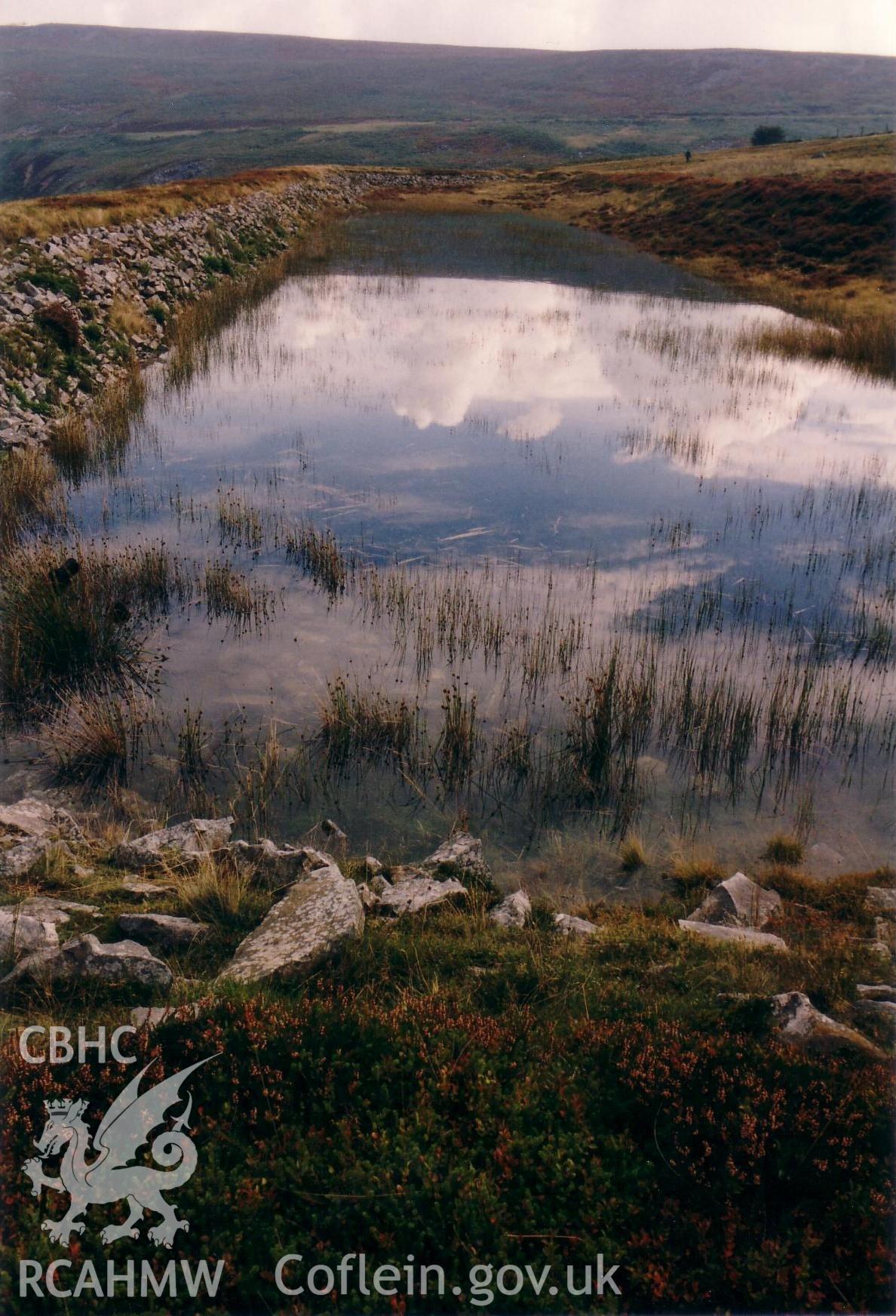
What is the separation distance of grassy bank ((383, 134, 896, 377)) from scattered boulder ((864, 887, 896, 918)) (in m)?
19.4

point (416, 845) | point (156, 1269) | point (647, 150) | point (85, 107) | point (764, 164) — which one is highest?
point (85, 107)

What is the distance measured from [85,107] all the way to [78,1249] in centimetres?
22692

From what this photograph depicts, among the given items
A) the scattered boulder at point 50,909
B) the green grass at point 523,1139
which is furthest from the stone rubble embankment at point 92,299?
the green grass at point 523,1139

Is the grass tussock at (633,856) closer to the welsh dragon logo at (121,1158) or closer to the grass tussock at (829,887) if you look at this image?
the grass tussock at (829,887)

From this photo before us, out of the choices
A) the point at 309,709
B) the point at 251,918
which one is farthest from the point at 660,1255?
the point at 309,709

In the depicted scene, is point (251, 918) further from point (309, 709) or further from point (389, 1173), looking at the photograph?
point (309, 709)

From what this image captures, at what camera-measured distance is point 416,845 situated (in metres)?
7.12

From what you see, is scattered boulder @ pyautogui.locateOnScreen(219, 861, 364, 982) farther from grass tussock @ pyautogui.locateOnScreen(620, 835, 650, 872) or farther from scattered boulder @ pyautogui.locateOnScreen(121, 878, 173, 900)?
grass tussock @ pyautogui.locateOnScreen(620, 835, 650, 872)

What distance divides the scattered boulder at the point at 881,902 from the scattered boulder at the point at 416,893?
2.88 meters

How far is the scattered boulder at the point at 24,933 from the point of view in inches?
198

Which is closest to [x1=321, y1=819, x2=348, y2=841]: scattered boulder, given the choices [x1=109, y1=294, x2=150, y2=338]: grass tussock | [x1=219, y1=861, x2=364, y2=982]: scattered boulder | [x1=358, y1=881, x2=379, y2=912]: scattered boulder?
[x1=358, y1=881, x2=379, y2=912]: scattered boulder

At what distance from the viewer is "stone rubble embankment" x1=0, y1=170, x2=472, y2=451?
57.0 ft

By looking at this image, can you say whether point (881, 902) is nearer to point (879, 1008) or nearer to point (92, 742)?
point (879, 1008)

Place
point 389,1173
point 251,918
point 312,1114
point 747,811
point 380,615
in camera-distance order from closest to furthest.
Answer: point 389,1173, point 312,1114, point 251,918, point 747,811, point 380,615
